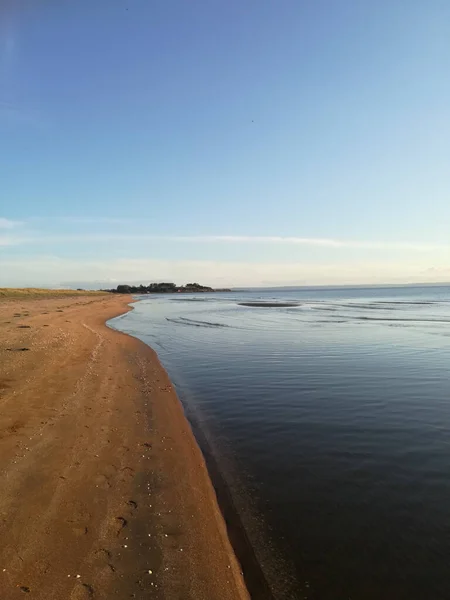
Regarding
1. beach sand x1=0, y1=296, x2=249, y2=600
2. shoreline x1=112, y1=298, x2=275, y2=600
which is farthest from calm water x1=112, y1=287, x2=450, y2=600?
beach sand x1=0, y1=296, x2=249, y2=600

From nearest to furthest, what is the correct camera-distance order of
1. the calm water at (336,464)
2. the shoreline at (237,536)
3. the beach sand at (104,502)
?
the beach sand at (104,502) < the shoreline at (237,536) < the calm water at (336,464)

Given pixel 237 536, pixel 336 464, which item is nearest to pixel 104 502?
pixel 237 536

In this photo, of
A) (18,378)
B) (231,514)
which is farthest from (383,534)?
(18,378)

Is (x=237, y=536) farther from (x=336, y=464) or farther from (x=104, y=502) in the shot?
(x=336, y=464)

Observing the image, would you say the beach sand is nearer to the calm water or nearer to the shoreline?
the shoreline

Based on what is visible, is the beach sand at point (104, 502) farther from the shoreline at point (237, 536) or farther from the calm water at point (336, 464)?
the calm water at point (336, 464)

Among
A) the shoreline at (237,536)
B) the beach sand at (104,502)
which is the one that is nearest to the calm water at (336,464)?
the shoreline at (237,536)
